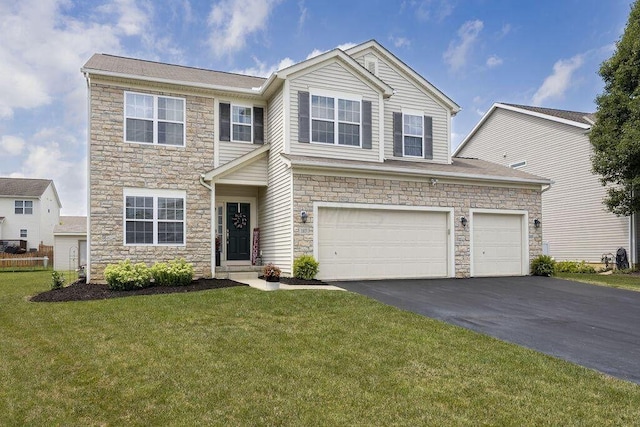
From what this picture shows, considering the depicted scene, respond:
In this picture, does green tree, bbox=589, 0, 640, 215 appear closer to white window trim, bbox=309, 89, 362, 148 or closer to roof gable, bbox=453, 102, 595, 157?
roof gable, bbox=453, 102, 595, 157

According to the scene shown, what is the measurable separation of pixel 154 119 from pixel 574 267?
1761 centimetres

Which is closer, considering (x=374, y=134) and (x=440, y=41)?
(x=374, y=134)

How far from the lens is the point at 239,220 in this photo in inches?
610

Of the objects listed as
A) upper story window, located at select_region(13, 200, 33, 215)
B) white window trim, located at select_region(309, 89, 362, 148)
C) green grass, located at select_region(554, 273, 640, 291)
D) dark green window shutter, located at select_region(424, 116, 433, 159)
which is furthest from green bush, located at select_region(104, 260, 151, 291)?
upper story window, located at select_region(13, 200, 33, 215)

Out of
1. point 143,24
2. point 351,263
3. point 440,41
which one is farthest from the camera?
point 440,41

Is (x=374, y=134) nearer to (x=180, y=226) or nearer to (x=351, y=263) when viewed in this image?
(x=351, y=263)

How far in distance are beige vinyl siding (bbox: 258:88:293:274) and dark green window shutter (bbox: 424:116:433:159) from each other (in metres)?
5.23

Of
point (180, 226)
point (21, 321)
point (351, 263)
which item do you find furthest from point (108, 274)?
point (351, 263)

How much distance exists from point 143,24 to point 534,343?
48.0ft

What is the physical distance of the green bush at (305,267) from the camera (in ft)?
40.4

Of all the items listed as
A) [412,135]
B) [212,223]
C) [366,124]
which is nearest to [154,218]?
[212,223]

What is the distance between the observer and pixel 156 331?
23.7 ft

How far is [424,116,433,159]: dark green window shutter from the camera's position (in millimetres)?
16078

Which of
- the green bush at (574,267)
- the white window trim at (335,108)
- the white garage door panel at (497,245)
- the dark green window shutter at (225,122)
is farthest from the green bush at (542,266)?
the dark green window shutter at (225,122)
